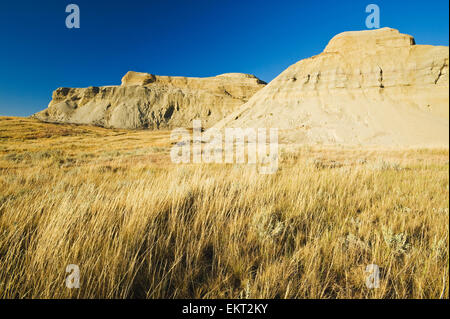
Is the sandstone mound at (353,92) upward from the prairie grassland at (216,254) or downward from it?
upward

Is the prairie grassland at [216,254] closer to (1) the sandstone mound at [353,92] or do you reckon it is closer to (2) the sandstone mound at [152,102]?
(1) the sandstone mound at [353,92]

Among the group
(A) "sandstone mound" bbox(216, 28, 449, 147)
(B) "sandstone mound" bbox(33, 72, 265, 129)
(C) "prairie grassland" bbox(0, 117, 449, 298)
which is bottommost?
(C) "prairie grassland" bbox(0, 117, 449, 298)

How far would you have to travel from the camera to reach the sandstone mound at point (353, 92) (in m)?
20.6

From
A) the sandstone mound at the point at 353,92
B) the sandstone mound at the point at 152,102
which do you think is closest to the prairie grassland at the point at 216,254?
the sandstone mound at the point at 353,92

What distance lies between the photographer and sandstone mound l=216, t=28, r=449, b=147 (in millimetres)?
20625

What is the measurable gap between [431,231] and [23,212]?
14.9 ft

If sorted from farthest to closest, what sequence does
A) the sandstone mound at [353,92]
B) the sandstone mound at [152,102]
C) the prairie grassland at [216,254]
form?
the sandstone mound at [152,102] < the sandstone mound at [353,92] < the prairie grassland at [216,254]

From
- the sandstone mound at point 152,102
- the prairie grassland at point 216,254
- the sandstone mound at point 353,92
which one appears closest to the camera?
the prairie grassland at point 216,254

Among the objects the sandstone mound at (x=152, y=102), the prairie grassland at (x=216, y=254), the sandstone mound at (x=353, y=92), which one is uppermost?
the sandstone mound at (x=152, y=102)

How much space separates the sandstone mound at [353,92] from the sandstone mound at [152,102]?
4128cm

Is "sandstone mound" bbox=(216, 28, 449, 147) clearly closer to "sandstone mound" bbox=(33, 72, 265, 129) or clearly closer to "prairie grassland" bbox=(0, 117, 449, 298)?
"prairie grassland" bbox=(0, 117, 449, 298)

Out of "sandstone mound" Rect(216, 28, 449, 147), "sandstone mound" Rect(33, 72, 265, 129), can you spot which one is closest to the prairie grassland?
"sandstone mound" Rect(216, 28, 449, 147)

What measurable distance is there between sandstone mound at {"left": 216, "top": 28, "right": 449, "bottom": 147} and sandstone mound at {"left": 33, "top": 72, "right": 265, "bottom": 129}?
41.3m
